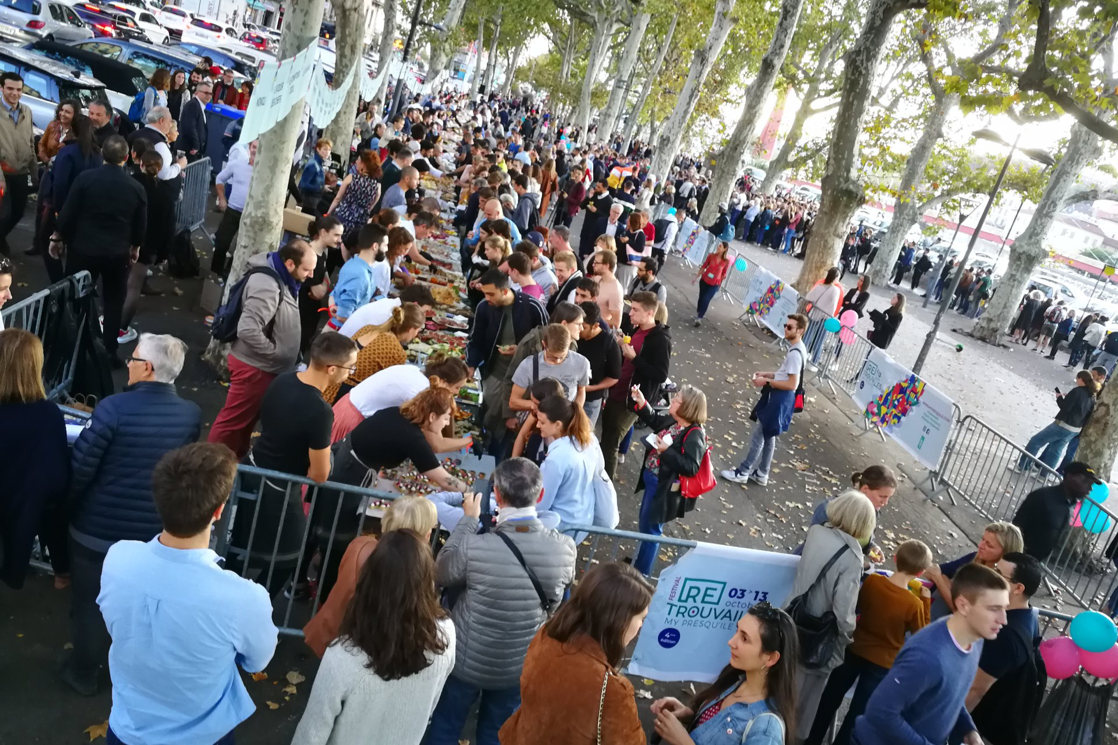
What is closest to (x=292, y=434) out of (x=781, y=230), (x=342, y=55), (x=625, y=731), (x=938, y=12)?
(x=625, y=731)

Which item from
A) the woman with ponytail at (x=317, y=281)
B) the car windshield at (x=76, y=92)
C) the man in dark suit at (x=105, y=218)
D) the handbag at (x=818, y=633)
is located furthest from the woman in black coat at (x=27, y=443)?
the car windshield at (x=76, y=92)

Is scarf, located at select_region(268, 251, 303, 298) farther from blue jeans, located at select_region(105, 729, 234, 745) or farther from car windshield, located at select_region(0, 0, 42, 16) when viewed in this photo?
car windshield, located at select_region(0, 0, 42, 16)

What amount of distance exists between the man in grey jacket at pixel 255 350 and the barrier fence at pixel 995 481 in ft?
25.3

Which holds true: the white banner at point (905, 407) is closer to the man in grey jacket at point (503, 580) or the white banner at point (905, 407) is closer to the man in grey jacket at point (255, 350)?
the man in grey jacket at point (255, 350)

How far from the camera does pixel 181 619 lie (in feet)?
9.26

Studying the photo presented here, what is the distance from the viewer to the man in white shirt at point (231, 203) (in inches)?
375

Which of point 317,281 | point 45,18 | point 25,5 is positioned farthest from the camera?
point 45,18

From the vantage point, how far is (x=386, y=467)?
16.3 ft

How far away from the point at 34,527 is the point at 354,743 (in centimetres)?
221

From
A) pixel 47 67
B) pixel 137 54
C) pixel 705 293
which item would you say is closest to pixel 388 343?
pixel 705 293

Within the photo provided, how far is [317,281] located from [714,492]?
462 cm

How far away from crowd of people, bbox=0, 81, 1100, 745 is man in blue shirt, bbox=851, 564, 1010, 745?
0.05ft

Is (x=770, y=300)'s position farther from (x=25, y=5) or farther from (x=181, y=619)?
(x=25, y=5)

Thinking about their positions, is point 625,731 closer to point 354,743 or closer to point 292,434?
point 354,743
